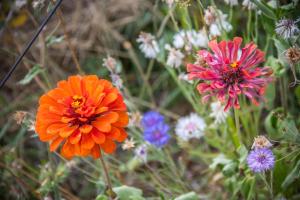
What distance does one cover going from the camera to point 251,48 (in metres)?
0.76

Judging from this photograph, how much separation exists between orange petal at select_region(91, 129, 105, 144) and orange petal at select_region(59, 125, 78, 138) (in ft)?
0.10

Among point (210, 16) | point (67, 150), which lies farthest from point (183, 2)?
point (67, 150)

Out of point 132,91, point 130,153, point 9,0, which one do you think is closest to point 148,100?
point 132,91

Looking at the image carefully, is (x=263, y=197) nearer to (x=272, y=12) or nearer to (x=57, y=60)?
(x=272, y=12)

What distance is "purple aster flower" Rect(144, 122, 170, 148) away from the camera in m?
1.08

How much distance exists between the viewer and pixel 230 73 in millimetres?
750

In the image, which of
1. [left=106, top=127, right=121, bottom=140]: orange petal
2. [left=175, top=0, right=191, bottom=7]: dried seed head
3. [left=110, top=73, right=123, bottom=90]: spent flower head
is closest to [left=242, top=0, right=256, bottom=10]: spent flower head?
[left=175, top=0, right=191, bottom=7]: dried seed head

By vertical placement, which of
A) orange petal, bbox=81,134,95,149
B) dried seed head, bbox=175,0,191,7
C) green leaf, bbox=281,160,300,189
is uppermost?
dried seed head, bbox=175,0,191,7

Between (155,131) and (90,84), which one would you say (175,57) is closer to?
(155,131)

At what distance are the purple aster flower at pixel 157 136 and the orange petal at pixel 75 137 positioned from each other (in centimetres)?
35

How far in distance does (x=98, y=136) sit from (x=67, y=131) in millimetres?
49

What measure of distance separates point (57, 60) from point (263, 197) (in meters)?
0.95

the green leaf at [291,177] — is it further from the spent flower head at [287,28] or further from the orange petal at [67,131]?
the orange petal at [67,131]

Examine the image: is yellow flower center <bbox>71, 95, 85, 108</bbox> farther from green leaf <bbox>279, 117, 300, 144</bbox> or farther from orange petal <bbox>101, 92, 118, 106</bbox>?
green leaf <bbox>279, 117, 300, 144</bbox>
